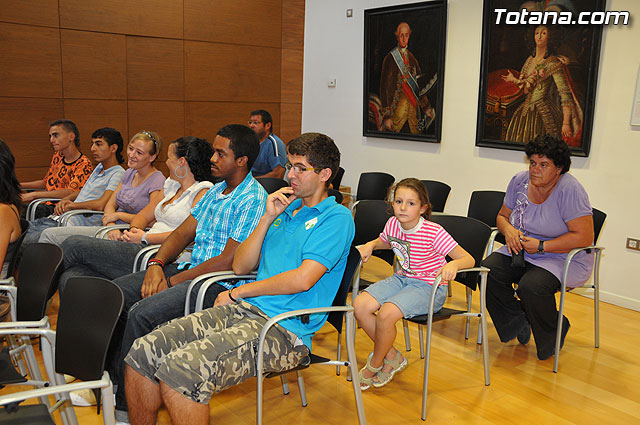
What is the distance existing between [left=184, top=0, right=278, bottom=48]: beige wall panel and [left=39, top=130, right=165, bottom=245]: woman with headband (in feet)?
9.54

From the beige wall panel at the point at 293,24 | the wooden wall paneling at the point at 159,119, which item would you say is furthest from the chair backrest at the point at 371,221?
the beige wall panel at the point at 293,24

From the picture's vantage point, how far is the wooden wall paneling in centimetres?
627

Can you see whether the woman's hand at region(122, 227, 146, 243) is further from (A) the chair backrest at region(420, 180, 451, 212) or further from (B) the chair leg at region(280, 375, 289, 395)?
(A) the chair backrest at region(420, 180, 451, 212)

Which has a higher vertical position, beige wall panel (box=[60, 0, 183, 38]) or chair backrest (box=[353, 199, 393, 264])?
beige wall panel (box=[60, 0, 183, 38])

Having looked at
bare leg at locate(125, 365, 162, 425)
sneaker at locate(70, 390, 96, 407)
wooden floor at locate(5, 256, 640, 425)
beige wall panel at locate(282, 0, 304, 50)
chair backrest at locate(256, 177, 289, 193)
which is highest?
beige wall panel at locate(282, 0, 304, 50)

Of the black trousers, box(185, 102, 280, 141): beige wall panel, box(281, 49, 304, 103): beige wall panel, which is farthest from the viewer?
box(281, 49, 304, 103): beige wall panel

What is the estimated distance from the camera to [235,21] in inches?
268

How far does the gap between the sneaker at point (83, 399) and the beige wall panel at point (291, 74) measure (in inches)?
201

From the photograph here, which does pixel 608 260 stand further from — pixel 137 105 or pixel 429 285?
pixel 137 105

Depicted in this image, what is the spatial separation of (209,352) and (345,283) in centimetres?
64

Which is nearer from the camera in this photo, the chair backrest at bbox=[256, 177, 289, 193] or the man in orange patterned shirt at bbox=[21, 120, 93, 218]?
the chair backrest at bbox=[256, 177, 289, 193]

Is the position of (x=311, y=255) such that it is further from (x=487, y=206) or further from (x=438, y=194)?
(x=438, y=194)

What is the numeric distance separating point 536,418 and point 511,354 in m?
0.80

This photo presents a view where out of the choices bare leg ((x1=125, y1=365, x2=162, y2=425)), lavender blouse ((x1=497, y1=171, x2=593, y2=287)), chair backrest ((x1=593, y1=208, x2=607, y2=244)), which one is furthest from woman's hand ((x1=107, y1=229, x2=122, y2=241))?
chair backrest ((x1=593, y1=208, x2=607, y2=244))
